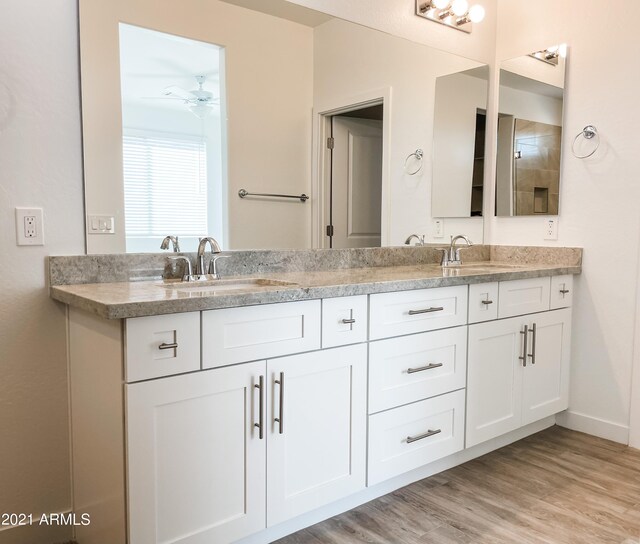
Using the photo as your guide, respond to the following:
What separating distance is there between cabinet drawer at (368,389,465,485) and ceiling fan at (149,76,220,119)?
1.33 meters

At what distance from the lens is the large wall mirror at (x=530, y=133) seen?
284 centimetres

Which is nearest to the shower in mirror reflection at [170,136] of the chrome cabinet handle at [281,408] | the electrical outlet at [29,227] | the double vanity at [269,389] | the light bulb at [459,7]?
the double vanity at [269,389]

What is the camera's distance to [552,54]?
284cm

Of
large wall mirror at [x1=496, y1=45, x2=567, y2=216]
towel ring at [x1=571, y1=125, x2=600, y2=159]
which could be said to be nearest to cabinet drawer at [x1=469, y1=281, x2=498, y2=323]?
large wall mirror at [x1=496, y1=45, x2=567, y2=216]

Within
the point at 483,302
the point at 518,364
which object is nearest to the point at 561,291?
the point at 518,364

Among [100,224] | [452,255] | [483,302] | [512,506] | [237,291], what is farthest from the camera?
[452,255]

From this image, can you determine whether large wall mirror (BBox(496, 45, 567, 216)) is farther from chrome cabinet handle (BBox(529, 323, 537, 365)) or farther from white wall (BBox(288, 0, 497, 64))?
chrome cabinet handle (BBox(529, 323, 537, 365))

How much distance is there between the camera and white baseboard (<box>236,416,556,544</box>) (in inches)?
70.9

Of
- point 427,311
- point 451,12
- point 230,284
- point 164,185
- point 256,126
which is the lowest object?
point 427,311

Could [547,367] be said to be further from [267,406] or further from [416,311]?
[267,406]

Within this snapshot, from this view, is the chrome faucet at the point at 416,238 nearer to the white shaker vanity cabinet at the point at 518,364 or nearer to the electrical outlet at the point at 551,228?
the white shaker vanity cabinet at the point at 518,364

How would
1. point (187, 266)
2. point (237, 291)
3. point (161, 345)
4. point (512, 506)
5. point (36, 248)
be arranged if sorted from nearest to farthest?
point (161, 345) → point (237, 291) → point (36, 248) → point (187, 266) → point (512, 506)

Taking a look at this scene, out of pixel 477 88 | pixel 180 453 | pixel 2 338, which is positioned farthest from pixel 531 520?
pixel 477 88

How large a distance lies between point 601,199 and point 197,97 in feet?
6.54
